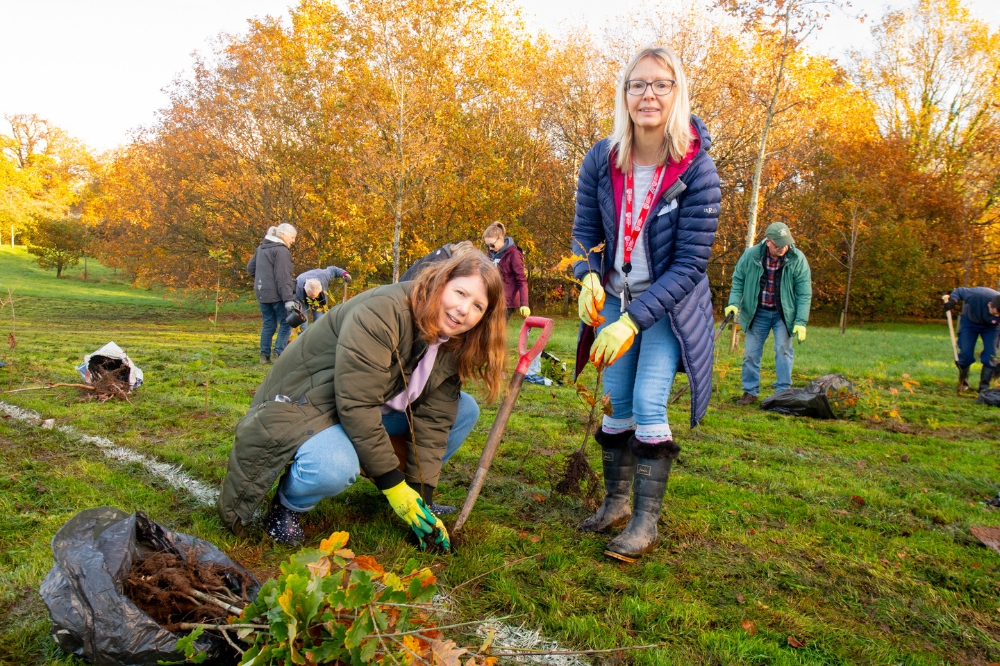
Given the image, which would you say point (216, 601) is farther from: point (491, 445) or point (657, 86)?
point (657, 86)

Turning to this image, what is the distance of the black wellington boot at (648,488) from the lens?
2715mm

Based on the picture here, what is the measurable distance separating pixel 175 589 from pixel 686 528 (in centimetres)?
217

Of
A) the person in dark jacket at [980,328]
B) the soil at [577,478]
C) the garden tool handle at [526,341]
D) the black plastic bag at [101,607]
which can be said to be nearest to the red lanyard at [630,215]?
the garden tool handle at [526,341]

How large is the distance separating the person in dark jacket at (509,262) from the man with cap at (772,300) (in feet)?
7.22

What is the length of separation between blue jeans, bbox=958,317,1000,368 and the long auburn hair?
7.20 meters

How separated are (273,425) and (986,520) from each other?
3595 millimetres

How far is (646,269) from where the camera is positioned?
2746 millimetres

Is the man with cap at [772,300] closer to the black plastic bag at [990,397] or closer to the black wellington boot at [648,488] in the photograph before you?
the black plastic bag at [990,397]

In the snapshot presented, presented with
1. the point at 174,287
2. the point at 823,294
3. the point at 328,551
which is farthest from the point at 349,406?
the point at 823,294

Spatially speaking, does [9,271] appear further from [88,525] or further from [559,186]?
[88,525]

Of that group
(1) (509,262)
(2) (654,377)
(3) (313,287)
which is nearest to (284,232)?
(3) (313,287)

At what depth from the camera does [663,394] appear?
2.75m

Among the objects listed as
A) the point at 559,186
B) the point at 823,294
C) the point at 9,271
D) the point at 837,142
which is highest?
the point at 837,142

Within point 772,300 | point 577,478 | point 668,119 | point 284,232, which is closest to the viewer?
point 668,119
